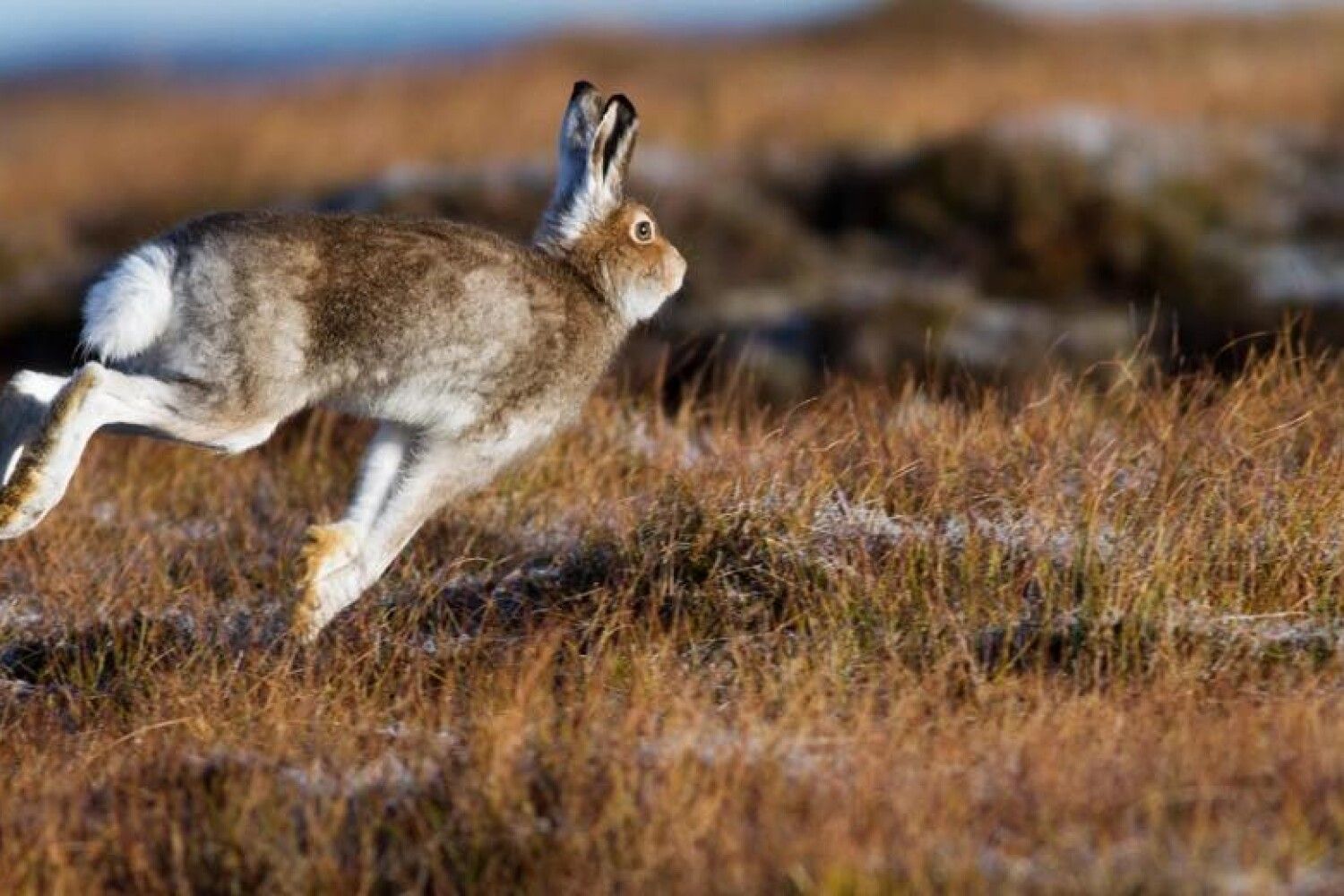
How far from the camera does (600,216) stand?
24.8 feet

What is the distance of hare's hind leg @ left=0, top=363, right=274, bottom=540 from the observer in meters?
6.21

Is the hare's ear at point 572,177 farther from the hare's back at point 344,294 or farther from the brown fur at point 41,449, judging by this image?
the brown fur at point 41,449

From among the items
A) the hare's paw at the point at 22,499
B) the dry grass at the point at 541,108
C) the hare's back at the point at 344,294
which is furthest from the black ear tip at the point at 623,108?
the dry grass at the point at 541,108

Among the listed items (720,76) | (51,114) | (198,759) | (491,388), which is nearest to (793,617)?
(491,388)

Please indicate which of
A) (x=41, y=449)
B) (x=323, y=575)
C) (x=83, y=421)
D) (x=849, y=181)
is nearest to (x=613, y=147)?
(x=323, y=575)

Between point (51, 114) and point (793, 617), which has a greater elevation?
point (793, 617)

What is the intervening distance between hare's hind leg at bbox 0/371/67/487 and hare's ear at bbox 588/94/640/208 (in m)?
1.97

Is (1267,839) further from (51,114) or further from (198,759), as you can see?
(51,114)

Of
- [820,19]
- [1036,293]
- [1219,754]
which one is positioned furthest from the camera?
[820,19]

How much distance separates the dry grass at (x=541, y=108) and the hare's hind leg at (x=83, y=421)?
50.6 ft

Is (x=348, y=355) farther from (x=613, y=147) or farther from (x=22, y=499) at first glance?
(x=613, y=147)

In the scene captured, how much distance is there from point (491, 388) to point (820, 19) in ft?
94.5

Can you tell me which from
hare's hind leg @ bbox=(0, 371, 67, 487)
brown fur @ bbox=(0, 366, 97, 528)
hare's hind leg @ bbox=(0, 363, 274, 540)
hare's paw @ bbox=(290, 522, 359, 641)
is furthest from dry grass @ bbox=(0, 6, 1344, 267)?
brown fur @ bbox=(0, 366, 97, 528)

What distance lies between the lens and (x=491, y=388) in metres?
6.89
